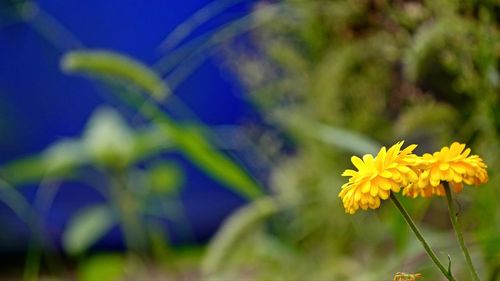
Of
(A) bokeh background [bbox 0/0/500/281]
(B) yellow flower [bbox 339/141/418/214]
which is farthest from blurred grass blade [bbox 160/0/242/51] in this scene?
(B) yellow flower [bbox 339/141/418/214]

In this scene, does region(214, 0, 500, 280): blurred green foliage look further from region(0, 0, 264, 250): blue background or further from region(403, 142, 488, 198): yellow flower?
region(0, 0, 264, 250): blue background

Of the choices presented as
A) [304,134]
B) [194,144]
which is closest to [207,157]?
[194,144]

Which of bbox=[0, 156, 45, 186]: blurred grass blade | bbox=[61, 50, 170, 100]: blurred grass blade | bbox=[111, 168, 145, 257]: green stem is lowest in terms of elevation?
bbox=[61, 50, 170, 100]: blurred grass blade

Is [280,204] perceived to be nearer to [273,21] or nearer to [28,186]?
[273,21]

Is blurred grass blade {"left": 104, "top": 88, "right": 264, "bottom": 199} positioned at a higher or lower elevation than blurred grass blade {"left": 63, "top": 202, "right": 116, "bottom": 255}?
lower

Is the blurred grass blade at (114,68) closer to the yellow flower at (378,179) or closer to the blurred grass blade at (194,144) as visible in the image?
the blurred grass blade at (194,144)

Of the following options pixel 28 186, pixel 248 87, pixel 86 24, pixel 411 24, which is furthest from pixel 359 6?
pixel 28 186

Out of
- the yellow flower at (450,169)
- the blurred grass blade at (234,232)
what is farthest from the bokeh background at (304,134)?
the yellow flower at (450,169)
